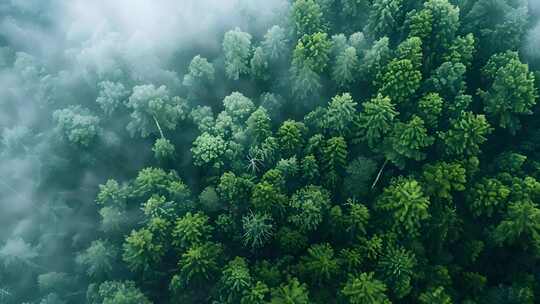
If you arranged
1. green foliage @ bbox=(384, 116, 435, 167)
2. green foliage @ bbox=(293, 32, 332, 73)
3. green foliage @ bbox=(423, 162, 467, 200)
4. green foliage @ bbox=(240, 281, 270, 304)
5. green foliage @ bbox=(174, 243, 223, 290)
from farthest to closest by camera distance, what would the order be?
green foliage @ bbox=(293, 32, 332, 73), green foliage @ bbox=(384, 116, 435, 167), green foliage @ bbox=(423, 162, 467, 200), green foliage @ bbox=(174, 243, 223, 290), green foliage @ bbox=(240, 281, 270, 304)

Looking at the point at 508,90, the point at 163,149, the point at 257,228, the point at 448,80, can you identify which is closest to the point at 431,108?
the point at 448,80

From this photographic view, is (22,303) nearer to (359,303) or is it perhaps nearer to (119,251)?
(119,251)

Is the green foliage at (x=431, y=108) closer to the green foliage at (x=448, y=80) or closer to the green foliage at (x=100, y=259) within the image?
the green foliage at (x=448, y=80)

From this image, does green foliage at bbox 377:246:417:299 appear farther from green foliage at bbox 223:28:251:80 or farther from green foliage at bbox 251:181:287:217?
green foliage at bbox 223:28:251:80

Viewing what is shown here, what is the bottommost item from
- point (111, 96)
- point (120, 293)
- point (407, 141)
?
point (120, 293)

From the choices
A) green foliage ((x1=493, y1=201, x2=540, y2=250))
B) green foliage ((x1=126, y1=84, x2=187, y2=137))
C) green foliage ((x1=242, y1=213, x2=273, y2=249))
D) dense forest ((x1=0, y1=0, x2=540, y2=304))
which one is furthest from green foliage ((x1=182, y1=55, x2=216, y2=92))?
green foliage ((x1=493, y1=201, x2=540, y2=250))

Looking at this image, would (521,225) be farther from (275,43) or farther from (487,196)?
(275,43)

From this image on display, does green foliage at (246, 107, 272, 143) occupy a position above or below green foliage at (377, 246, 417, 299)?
above

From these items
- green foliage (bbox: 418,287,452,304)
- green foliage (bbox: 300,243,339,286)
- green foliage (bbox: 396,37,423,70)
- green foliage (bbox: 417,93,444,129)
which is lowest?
green foliage (bbox: 418,287,452,304)
